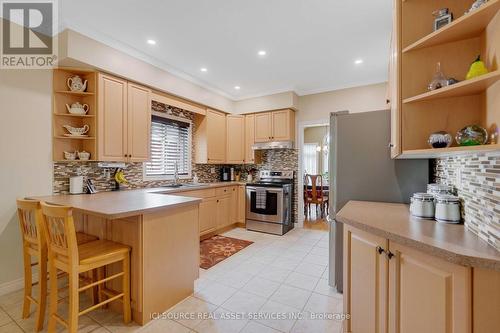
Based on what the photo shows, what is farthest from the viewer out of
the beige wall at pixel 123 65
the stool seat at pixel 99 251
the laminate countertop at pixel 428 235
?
the beige wall at pixel 123 65

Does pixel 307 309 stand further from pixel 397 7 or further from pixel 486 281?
pixel 397 7

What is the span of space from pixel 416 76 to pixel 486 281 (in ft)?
3.57

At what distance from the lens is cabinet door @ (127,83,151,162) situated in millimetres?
3047

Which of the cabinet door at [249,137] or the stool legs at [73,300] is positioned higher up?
the cabinet door at [249,137]

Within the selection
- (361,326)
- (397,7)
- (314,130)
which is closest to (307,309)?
(361,326)

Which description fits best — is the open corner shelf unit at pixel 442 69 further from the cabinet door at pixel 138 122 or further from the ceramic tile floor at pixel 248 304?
the cabinet door at pixel 138 122

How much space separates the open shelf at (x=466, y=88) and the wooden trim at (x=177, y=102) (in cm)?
321

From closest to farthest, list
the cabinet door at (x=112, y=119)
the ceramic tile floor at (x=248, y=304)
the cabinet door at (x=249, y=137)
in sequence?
the ceramic tile floor at (x=248, y=304) < the cabinet door at (x=112, y=119) < the cabinet door at (x=249, y=137)

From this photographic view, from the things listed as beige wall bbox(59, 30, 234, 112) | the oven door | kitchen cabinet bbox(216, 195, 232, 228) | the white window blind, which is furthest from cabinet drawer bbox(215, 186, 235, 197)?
beige wall bbox(59, 30, 234, 112)

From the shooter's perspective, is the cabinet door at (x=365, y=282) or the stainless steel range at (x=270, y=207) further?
the stainless steel range at (x=270, y=207)

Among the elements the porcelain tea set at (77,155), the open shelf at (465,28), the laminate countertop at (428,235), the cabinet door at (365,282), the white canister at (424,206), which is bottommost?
the cabinet door at (365,282)

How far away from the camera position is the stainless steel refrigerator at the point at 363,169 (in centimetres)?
207

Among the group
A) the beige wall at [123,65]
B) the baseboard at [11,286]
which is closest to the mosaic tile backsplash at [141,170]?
the beige wall at [123,65]

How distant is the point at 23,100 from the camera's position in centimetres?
236
